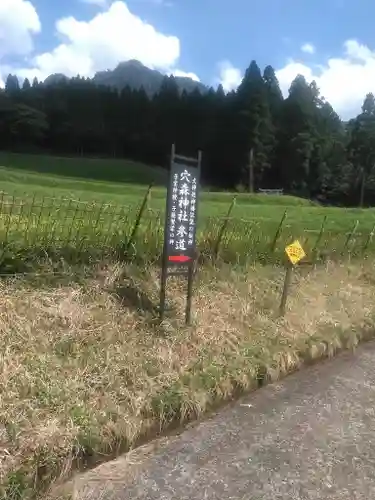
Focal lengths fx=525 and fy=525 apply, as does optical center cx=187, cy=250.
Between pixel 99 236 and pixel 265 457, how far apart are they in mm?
2903

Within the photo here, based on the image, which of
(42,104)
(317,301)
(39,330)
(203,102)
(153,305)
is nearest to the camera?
(39,330)

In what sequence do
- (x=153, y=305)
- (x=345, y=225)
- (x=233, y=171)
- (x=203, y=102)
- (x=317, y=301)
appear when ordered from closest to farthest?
(x=153, y=305)
(x=317, y=301)
(x=345, y=225)
(x=233, y=171)
(x=203, y=102)

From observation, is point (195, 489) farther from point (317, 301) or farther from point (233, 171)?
Result: point (233, 171)

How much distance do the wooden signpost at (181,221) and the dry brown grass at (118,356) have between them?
0.40 m

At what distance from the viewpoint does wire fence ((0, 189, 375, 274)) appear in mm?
5109

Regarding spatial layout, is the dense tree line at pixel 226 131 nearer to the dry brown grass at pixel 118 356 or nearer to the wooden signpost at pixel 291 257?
the wooden signpost at pixel 291 257

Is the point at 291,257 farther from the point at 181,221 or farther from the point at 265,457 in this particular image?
the point at 265,457

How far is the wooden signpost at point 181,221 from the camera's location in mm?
5242

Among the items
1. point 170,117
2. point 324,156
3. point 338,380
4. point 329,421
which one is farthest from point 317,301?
point 170,117

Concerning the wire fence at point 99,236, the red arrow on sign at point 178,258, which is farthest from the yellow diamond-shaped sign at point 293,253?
the red arrow on sign at point 178,258

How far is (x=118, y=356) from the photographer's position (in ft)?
15.0

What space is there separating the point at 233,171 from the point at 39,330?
133 ft

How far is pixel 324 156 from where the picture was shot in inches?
1827

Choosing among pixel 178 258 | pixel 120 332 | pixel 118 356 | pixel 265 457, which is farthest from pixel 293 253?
pixel 265 457
